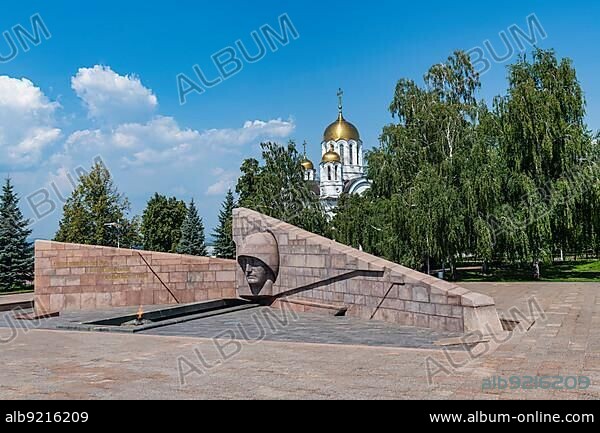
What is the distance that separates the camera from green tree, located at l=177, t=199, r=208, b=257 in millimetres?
33219

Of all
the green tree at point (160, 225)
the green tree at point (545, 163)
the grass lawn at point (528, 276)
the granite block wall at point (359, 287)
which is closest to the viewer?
the granite block wall at point (359, 287)

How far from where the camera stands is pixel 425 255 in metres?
21.2

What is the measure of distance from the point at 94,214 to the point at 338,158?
2518cm

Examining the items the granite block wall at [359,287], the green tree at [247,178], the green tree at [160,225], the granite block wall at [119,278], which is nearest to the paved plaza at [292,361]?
the granite block wall at [359,287]

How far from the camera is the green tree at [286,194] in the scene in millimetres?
26984

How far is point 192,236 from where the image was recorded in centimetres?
3347

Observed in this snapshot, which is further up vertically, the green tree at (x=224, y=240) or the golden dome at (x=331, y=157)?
the golden dome at (x=331, y=157)

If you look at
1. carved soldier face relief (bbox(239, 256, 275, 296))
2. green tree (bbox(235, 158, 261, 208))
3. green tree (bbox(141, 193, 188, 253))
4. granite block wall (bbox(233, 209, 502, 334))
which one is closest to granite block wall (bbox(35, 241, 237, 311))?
granite block wall (bbox(233, 209, 502, 334))

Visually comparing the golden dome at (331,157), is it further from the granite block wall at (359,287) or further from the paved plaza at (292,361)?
the paved plaza at (292,361)

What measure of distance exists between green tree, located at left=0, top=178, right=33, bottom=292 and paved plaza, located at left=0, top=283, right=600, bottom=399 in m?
14.8
